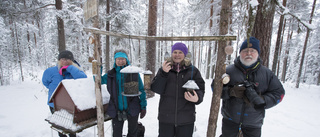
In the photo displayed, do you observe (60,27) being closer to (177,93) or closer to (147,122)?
(147,122)

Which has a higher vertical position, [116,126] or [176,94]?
[176,94]

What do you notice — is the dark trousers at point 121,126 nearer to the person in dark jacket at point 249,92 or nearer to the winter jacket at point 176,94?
the winter jacket at point 176,94

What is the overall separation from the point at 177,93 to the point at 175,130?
63 centimetres

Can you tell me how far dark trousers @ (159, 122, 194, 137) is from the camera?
2.10m

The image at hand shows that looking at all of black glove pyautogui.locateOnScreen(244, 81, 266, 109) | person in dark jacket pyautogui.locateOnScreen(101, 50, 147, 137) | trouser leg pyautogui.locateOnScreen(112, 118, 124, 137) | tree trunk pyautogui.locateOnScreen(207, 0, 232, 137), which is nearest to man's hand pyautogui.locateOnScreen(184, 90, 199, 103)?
tree trunk pyautogui.locateOnScreen(207, 0, 232, 137)

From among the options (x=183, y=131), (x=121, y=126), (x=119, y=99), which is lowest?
(x=121, y=126)

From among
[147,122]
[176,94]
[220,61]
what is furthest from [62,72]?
[220,61]

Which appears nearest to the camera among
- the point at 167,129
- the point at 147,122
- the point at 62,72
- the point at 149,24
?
the point at 167,129

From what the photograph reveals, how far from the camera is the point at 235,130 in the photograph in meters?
2.03

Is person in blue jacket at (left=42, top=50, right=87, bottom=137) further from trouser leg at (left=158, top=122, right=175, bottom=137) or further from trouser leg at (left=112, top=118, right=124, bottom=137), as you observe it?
trouser leg at (left=158, top=122, right=175, bottom=137)

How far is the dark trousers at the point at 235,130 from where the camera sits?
6.44ft

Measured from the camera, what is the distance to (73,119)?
6.69 ft

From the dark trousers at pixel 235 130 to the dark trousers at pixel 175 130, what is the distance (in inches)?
20.8

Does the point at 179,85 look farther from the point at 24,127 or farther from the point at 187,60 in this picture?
the point at 24,127
